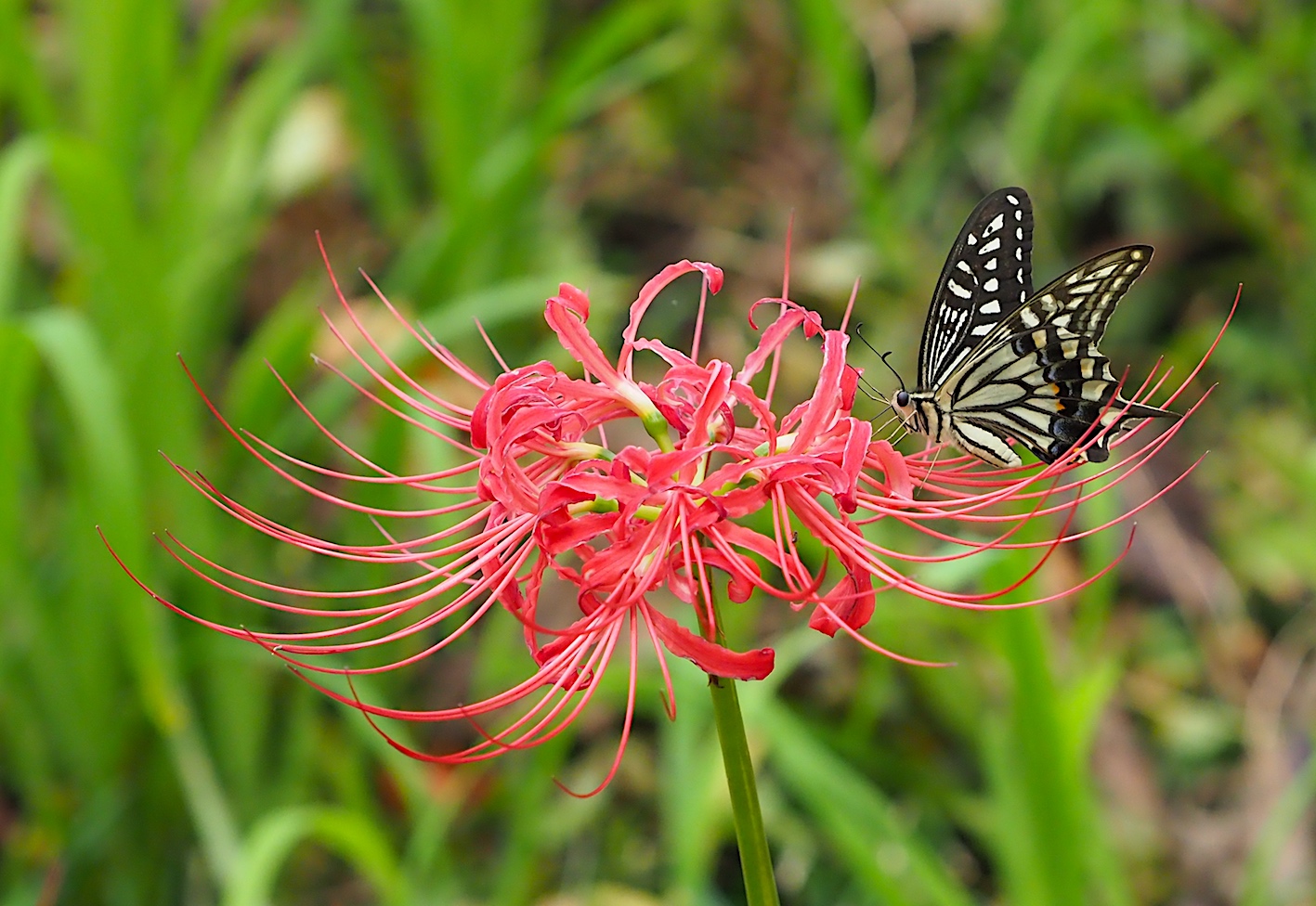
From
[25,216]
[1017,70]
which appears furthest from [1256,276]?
[25,216]

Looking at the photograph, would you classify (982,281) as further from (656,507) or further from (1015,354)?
(656,507)

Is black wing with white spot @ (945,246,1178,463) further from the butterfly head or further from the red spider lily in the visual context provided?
the red spider lily

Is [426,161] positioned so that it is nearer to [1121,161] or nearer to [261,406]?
[261,406]

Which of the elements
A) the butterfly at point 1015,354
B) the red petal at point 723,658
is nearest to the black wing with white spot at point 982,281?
the butterfly at point 1015,354

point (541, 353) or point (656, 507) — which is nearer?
point (656, 507)

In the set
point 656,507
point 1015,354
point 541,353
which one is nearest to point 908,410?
point 1015,354

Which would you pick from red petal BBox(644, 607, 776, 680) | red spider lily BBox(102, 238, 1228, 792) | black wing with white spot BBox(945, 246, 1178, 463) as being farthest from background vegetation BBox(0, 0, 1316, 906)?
red petal BBox(644, 607, 776, 680)
